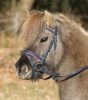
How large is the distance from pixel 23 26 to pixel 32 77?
26.5 inches

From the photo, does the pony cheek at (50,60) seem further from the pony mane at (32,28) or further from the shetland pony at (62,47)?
the pony mane at (32,28)

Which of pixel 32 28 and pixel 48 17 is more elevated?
pixel 48 17

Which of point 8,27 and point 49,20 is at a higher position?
point 49,20

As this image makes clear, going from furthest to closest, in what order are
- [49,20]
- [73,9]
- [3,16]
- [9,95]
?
[73,9], [3,16], [9,95], [49,20]

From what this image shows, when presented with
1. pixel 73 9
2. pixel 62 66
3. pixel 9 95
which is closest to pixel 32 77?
pixel 62 66

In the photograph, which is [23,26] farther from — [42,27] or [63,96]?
[63,96]

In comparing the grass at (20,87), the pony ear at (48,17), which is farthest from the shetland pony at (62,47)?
the grass at (20,87)

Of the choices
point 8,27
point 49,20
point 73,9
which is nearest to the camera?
point 49,20

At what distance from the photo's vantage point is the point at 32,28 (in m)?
6.20

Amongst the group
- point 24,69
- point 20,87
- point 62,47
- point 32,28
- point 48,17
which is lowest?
point 20,87

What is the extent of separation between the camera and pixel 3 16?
19094 millimetres

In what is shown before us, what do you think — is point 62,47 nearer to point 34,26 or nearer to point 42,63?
point 42,63

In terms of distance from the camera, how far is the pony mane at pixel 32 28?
619cm

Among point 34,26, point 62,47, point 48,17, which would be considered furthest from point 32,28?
point 62,47
